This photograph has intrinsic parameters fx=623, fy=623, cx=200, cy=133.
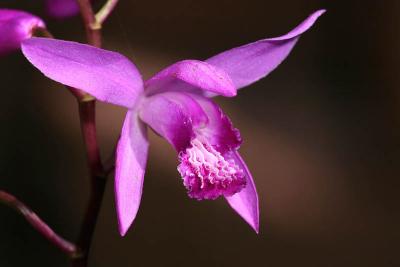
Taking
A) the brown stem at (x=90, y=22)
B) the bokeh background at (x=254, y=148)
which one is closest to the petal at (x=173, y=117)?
the brown stem at (x=90, y=22)

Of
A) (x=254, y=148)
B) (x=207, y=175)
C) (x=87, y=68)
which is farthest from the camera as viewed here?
(x=254, y=148)

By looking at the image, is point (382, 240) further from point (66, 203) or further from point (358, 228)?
point (66, 203)

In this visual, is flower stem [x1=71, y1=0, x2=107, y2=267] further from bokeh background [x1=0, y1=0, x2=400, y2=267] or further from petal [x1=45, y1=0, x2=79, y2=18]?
bokeh background [x1=0, y1=0, x2=400, y2=267]

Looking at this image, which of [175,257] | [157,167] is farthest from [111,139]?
[175,257]

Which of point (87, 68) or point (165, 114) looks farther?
point (165, 114)

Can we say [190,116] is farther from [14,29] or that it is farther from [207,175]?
[14,29]

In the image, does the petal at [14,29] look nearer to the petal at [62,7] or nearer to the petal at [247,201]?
the petal at [62,7]

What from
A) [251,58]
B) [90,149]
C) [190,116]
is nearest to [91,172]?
[90,149]
